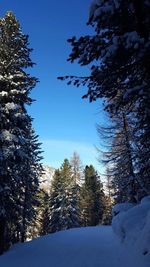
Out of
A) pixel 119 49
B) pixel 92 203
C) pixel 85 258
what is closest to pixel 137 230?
pixel 85 258

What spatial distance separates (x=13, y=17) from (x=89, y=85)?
16154mm

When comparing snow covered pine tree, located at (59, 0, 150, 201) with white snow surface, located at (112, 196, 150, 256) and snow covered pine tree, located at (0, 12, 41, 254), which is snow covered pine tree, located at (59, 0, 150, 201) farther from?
snow covered pine tree, located at (0, 12, 41, 254)

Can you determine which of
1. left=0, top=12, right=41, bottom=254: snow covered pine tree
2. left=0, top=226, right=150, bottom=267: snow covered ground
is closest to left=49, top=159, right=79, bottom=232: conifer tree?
left=0, top=12, right=41, bottom=254: snow covered pine tree

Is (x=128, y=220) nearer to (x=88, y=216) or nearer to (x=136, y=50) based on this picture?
(x=136, y=50)

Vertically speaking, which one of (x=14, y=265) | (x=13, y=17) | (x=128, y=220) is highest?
(x=13, y=17)

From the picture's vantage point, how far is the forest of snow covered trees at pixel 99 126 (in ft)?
26.7

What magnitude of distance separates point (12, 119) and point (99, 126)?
7.38m

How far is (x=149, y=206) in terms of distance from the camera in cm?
1255

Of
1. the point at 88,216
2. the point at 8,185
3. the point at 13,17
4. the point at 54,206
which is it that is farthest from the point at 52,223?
the point at 13,17

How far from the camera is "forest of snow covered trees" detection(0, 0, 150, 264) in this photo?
8.13 m

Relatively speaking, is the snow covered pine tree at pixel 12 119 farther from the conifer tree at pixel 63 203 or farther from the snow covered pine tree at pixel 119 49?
the conifer tree at pixel 63 203

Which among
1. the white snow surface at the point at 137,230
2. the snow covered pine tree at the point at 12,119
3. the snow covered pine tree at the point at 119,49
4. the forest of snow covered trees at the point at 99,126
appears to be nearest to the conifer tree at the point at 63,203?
the forest of snow covered trees at the point at 99,126

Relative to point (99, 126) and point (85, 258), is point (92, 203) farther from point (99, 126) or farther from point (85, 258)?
point (85, 258)

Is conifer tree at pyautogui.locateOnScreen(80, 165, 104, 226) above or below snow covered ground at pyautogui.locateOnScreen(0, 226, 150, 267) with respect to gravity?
above
